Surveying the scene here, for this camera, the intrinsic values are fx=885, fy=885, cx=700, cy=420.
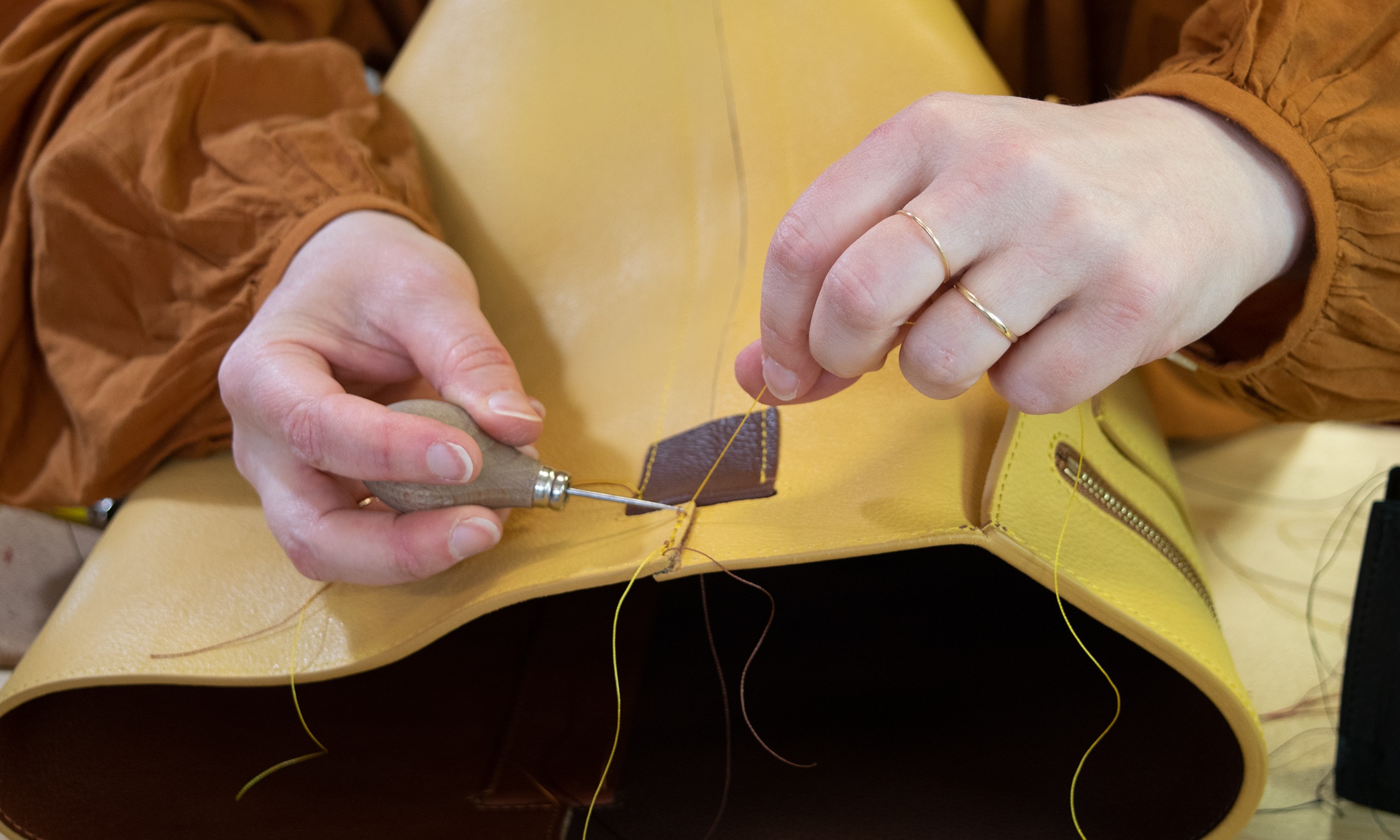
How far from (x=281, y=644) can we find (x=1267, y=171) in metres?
0.96

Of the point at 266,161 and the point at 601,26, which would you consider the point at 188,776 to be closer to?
the point at 266,161

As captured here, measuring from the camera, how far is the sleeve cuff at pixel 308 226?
1.02 meters

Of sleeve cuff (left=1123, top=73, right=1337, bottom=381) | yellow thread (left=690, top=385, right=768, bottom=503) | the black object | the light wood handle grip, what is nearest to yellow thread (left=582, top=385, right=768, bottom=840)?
yellow thread (left=690, top=385, right=768, bottom=503)

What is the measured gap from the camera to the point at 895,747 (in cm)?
86

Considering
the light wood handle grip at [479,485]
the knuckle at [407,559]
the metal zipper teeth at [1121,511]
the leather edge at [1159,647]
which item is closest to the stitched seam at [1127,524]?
the metal zipper teeth at [1121,511]

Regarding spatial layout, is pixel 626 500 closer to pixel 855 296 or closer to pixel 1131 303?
pixel 855 296

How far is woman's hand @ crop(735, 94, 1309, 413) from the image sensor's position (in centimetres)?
57

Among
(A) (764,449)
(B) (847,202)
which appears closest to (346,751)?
(A) (764,449)

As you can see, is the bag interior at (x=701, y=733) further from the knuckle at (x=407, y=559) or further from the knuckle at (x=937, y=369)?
the knuckle at (x=937, y=369)

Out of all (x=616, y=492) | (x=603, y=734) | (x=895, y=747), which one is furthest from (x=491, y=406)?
(x=895, y=747)

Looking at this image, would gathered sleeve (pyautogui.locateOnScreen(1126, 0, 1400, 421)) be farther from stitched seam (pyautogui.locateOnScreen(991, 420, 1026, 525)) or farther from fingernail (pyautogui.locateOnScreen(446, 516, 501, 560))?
fingernail (pyautogui.locateOnScreen(446, 516, 501, 560))

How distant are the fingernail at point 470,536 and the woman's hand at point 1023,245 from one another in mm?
312

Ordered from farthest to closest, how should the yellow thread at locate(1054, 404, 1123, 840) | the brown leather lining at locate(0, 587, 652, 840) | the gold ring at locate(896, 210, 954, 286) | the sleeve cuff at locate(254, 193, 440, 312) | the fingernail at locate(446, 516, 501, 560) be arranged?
the sleeve cuff at locate(254, 193, 440, 312) → the brown leather lining at locate(0, 587, 652, 840) → the fingernail at locate(446, 516, 501, 560) → the yellow thread at locate(1054, 404, 1123, 840) → the gold ring at locate(896, 210, 954, 286)

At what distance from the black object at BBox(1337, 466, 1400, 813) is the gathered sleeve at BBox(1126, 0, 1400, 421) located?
18cm
